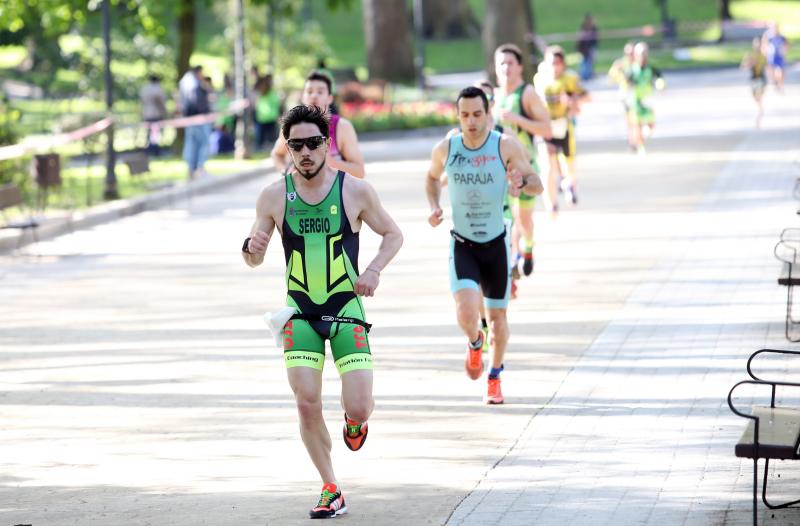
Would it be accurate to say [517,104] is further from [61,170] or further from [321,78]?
[61,170]

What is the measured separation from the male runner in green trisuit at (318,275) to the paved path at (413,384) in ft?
1.46

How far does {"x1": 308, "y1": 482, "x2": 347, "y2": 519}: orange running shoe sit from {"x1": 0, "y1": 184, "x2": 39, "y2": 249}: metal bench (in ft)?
35.3

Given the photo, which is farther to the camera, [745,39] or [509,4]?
[745,39]

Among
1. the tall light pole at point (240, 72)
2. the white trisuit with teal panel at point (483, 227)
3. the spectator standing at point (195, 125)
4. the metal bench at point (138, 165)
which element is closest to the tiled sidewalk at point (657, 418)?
the white trisuit with teal panel at point (483, 227)

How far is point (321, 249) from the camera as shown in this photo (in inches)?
306

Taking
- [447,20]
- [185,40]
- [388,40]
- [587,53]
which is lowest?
[587,53]

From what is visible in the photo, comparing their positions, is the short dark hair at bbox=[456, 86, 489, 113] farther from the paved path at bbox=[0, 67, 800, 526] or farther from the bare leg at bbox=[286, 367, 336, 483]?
the bare leg at bbox=[286, 367, 336, 483]

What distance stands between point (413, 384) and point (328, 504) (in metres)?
→ 3.34

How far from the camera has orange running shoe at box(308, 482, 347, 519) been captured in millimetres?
7543

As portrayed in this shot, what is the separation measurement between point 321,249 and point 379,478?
1.32 meters

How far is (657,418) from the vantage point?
9.58 metres

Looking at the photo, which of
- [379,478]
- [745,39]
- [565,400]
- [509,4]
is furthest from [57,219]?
[745,39]

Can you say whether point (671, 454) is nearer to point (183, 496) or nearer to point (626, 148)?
point (183, 496)

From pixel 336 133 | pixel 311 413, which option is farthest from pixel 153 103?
pixel 311 413
